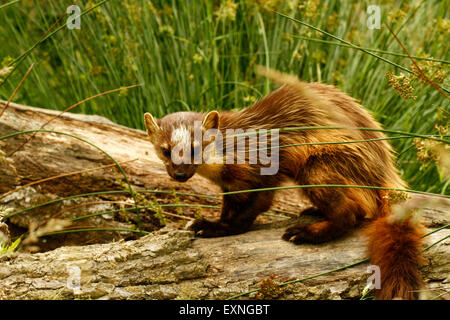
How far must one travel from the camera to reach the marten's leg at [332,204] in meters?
2.87

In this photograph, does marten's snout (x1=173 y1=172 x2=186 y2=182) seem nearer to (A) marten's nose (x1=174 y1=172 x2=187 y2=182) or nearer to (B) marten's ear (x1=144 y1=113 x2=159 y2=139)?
(A) marten's nose (x1=174 y1=172 x2=187 y2=182)

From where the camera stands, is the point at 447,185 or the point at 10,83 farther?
the point at 10,83

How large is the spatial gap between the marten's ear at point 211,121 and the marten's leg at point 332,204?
0.73 meters

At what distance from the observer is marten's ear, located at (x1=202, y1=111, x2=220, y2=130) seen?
10.4ft

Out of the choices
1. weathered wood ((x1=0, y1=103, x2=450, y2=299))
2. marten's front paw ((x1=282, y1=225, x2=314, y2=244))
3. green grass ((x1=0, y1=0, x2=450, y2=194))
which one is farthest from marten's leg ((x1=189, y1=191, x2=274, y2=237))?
green grass ((x1=0, y1=0, x2=450, y2=194))

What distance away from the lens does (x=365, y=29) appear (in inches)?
199

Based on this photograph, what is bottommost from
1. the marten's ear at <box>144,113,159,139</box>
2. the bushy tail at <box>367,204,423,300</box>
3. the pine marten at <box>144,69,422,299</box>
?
the bushy tail at <box>367,204,423,300</box>

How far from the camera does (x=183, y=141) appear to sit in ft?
10.4

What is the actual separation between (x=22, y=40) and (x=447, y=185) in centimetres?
445
